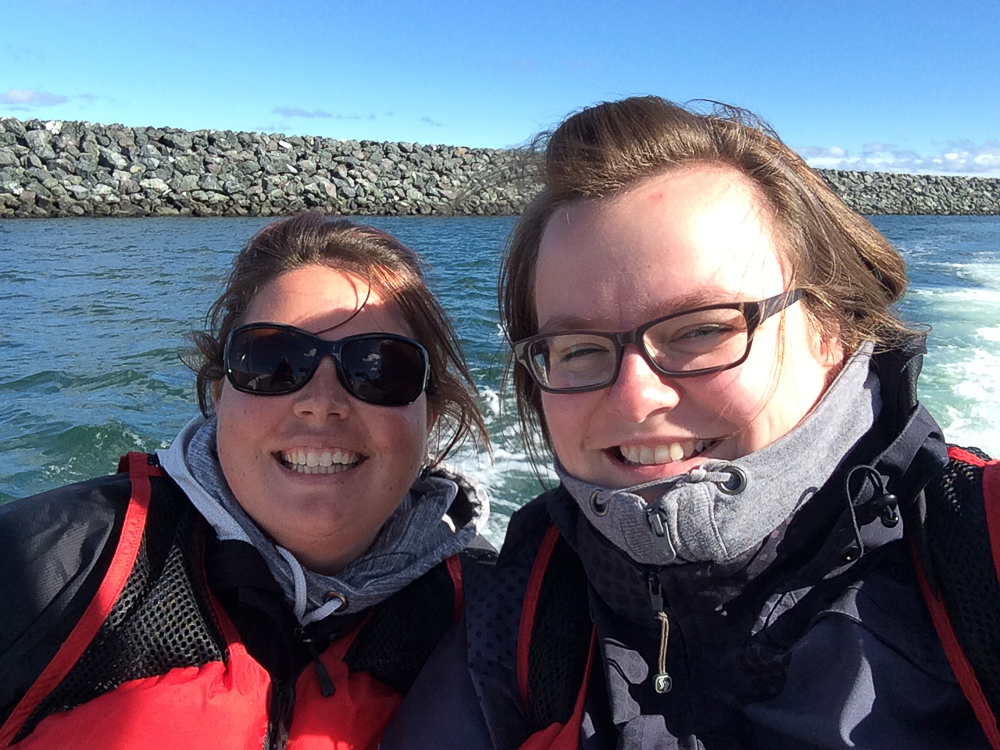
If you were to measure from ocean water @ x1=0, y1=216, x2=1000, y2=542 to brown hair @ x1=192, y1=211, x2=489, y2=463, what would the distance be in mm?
202

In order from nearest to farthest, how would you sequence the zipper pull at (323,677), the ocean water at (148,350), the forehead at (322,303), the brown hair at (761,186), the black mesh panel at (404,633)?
the brown hair at (761,186) < the zipper pull at (323,677) < the black mesh panel at (404,633) < the forehead at (322,303) < the ocean water at (148,350)

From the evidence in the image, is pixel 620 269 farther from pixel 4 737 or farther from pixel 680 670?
pixel 4 737

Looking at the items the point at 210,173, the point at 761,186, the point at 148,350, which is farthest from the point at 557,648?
the point at 210,173

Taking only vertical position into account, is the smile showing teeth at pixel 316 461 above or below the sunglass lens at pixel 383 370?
below

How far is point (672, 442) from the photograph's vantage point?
1.32 meters

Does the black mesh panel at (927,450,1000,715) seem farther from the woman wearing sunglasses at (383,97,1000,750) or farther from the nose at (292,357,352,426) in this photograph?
the nose at (292,357,352,426)

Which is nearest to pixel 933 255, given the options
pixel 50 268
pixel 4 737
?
pixel 50 268

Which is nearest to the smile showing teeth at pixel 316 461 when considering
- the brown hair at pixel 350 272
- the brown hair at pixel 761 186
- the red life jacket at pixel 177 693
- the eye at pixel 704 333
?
the red life jacket at pixel 177 693

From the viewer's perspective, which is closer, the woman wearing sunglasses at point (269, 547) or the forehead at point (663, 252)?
the forehead at point (663, 252)

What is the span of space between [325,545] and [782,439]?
1106 mm

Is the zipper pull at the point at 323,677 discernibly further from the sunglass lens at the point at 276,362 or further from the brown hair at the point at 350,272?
the brown hair at the point at 350,272

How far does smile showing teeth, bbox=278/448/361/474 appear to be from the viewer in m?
1.80

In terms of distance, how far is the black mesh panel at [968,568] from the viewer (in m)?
1.11

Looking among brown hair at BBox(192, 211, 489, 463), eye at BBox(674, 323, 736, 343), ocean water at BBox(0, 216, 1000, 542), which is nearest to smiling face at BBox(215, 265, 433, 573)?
brown hair at BBox(192, 211, 489, 463)
